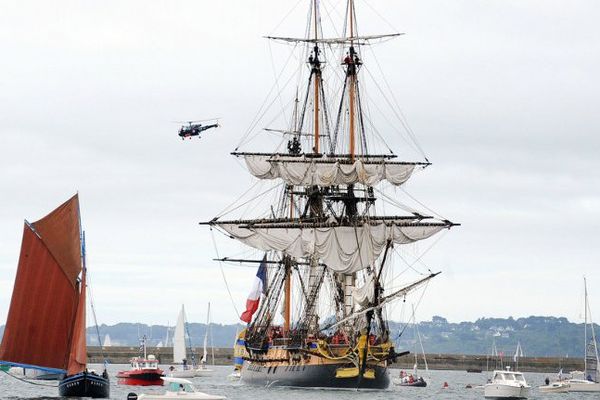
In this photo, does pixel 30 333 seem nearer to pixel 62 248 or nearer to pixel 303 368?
pixel 62 248

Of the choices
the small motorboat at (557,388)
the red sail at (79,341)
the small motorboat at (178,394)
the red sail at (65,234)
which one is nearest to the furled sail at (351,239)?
the small motorboat at (557,388)

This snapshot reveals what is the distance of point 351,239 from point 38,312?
35830 mm

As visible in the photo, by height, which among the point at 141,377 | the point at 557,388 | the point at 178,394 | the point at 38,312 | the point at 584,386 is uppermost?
the point at 38,312

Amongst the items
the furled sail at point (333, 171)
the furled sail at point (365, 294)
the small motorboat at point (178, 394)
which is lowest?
the small motorboat at point (178, 394)

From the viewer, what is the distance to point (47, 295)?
82.4m

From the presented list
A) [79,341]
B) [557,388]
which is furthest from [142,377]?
[79,341]

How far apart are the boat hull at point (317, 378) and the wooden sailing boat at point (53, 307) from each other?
25149 mm

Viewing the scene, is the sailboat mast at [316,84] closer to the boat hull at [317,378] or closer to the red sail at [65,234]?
the boat hull at [317,378]

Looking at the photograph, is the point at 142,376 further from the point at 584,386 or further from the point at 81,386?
the point at 584,386

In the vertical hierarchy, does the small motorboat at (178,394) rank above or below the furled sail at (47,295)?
below

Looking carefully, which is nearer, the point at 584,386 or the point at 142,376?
the point at 142,376

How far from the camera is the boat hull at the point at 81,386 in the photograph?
82438 millimetres

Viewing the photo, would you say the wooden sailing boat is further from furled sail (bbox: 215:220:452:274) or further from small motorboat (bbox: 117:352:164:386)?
small motorboat (bbox: 117:352:164:386)

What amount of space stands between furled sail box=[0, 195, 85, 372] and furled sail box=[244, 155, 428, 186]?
3285cm
